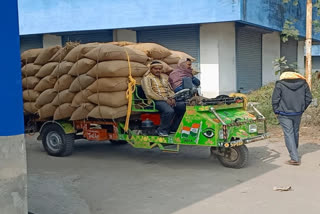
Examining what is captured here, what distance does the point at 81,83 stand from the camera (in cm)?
804

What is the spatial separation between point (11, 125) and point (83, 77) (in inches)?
170

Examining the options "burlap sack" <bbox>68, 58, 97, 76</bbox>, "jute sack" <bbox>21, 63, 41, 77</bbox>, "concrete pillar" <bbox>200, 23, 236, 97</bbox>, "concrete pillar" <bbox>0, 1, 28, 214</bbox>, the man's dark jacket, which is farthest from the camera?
"concrete pillar" <bbox>200, 23, 236, 97</bbox>

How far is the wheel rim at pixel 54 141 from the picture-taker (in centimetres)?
884

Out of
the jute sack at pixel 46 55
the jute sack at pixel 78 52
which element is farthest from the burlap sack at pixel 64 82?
the jute sack at pixel 46 55

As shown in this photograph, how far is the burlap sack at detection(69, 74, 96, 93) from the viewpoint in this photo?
7918mm

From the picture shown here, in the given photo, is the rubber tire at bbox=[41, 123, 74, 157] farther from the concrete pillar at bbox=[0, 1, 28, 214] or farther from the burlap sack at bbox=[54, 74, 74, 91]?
the concrete pillar at bbox=[0, 1, 28, 214]

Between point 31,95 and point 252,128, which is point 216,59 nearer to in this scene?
point 31,95

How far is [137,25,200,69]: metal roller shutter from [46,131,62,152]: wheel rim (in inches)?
316

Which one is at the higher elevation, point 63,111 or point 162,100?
point 162,100

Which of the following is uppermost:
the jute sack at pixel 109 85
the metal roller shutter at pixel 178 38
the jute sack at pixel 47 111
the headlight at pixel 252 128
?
the metal roller shutter at pixel 178 38

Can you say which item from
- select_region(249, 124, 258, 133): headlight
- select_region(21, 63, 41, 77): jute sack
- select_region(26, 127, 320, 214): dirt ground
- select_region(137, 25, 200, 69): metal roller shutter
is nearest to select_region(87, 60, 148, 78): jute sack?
select_region(26, 127, 320, 214): dirt ground

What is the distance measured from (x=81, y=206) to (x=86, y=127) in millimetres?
3386

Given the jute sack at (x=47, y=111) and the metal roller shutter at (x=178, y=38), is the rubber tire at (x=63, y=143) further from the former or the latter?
the metal roller shutter at (x=178, y=38)

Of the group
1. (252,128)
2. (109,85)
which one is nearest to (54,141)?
(109,85)
